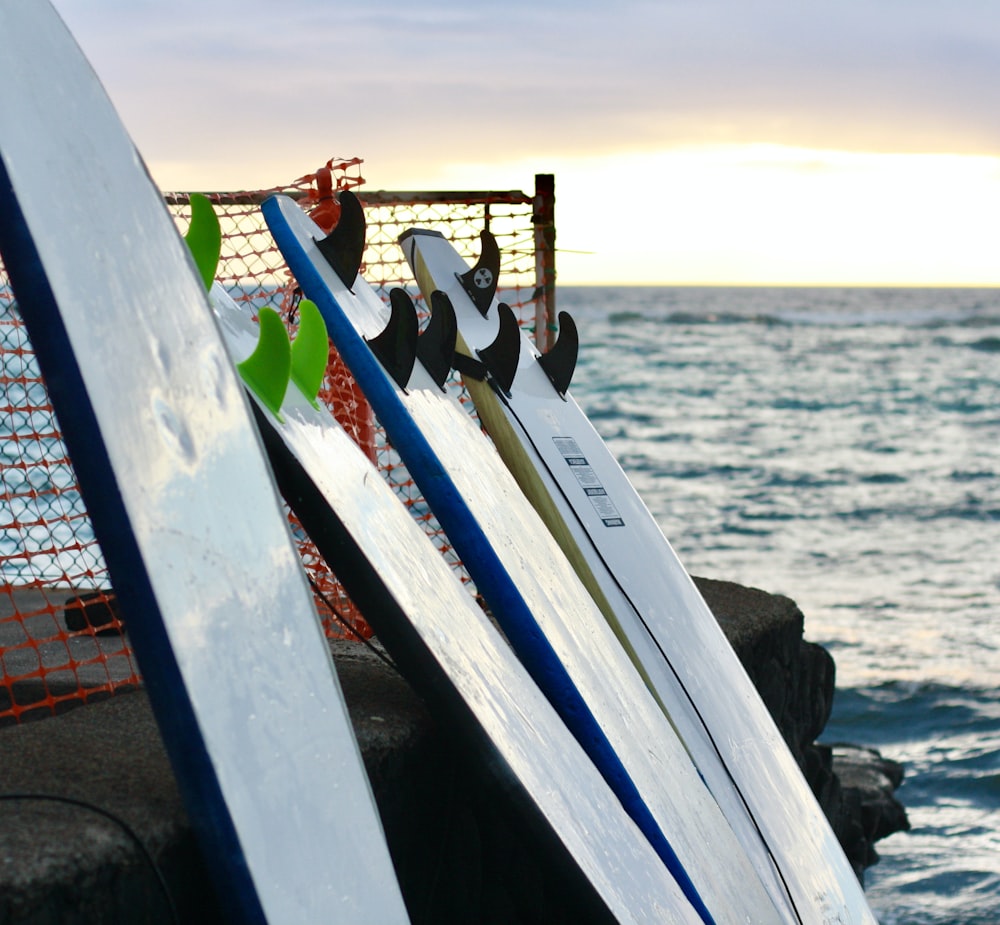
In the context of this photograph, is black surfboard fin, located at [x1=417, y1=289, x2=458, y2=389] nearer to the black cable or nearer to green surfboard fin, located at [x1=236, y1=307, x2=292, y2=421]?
green surfboard fin, located at [x1=236, y1=307, x2=292, y2=421]

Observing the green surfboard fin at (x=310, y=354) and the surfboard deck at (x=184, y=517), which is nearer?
the surfboard deck at (x=184, y=517)

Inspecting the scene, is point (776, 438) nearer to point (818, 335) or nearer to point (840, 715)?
point (840, 715)

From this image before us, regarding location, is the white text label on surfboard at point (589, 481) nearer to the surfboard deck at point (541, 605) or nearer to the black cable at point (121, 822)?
the surfboard deck at point (541, 605)

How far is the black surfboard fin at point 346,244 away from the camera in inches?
108

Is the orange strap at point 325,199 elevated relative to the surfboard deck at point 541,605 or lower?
elevated

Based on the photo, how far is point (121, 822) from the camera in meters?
1.46

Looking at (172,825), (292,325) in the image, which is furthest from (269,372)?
(292,325)

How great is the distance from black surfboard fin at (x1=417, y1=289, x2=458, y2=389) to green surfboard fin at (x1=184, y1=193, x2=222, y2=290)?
529mm

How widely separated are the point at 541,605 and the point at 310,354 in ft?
2.13

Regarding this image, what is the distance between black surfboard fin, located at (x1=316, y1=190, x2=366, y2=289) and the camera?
2.75 meters

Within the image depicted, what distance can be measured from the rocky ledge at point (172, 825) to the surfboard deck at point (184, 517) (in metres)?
0.12

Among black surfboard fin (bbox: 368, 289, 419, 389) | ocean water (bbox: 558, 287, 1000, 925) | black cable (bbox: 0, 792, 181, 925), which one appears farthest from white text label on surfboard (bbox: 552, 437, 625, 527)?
ocean water (bbox: 558, 287, 1000, 925)

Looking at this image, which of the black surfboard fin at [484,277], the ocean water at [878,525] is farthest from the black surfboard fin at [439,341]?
the ocean water at [878,525]

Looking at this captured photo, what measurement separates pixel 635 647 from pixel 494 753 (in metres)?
0.87
